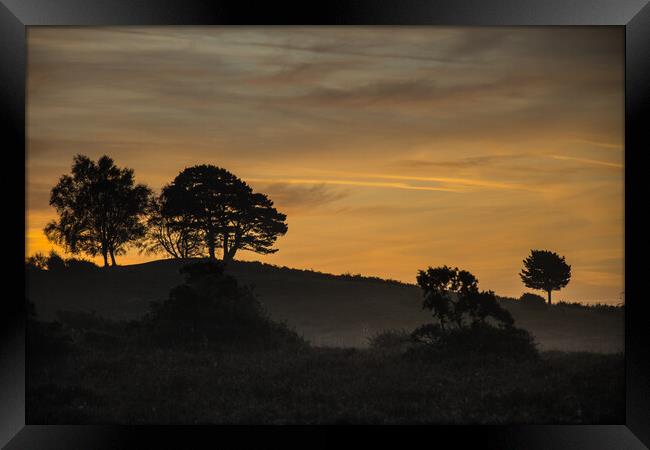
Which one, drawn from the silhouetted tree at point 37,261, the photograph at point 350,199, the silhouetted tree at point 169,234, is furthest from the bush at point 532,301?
the silhouetted tree at point 37,261

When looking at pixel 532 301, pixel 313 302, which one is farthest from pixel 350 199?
pixel 532 301

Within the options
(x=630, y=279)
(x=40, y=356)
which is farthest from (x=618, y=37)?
(x=40, y=356)

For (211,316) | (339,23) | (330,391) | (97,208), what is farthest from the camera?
(97,208)

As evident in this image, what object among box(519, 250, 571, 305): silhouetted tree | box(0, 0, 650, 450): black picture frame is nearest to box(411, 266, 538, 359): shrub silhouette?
box(519, 250, 571, 305): silhouetted tree

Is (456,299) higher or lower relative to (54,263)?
lower

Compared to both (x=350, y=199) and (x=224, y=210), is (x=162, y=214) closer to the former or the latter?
(x=224, y=210)

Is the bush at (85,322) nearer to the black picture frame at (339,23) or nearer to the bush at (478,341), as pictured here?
the black picture frame at (339,23)

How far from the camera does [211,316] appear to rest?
1802 centimetres

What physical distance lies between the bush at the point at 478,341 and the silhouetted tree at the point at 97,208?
6822 millimetres

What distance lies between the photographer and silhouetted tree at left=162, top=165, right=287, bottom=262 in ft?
57.1

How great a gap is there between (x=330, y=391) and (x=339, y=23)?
287 inches

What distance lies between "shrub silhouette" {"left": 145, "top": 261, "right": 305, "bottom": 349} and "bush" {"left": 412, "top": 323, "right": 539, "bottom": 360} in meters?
2.83

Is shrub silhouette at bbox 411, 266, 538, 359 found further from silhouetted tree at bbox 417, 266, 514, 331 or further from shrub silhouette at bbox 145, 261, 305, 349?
shrub silhouette at bbox 145, 261, 305, 349

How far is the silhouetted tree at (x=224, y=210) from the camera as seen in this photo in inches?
685
